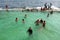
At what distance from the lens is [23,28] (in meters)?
32.8

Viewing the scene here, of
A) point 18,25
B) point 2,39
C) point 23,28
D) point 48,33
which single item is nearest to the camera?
point 2,39

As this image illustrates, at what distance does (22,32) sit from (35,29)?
2.74 meters

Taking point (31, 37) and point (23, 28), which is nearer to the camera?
point (31, 37)

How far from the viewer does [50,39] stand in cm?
2670

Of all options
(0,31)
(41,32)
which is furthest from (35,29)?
(0,31)

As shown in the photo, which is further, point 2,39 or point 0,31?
point 0,31

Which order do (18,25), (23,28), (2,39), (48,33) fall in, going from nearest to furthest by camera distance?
(2,39), (48,33), (23,28), (18,25)

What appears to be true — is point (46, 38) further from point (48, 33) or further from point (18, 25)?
point (18, 25)

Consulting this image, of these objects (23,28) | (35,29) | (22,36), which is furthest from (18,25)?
(22,36)

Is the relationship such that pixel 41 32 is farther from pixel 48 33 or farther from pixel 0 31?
pixel 0 31

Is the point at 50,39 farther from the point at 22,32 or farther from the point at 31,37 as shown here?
the point at 22,32

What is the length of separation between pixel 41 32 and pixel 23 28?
4.08 metres

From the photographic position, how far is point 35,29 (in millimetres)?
31656

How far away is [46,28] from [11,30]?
6.59m
